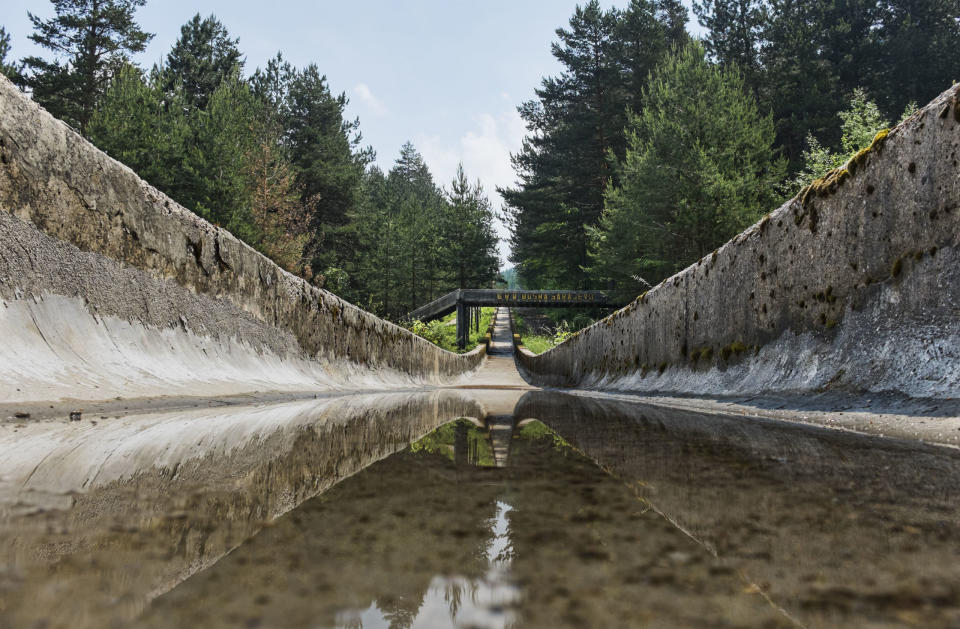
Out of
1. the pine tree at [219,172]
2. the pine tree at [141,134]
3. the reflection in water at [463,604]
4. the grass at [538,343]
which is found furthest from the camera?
the grass at [538,343]

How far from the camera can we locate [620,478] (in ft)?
5.00

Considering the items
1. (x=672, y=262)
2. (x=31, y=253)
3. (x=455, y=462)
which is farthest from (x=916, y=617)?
(x=672, y=262)

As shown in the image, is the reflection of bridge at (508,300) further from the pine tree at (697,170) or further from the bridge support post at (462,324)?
the pine tree at (697,170)

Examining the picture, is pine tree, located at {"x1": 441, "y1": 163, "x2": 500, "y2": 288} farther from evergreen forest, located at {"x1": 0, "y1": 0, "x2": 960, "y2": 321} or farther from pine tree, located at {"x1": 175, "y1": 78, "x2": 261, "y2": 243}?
pine tree, located at {"x1": 175, "y1": 78, "x2": 261, "y2": 243}

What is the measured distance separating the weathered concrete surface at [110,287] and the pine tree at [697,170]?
23242mm

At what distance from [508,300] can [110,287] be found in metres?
31.6

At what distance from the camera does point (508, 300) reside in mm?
34688

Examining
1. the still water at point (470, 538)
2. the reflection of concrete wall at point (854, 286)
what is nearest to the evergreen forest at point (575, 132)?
the reflection of concrete wall at point (854, 286)

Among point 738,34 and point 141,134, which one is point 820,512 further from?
point 738,34

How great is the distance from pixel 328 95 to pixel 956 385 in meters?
43.4

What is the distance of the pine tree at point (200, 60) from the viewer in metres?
35.6

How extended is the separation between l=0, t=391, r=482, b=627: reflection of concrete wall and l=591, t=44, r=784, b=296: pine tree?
25292 mm

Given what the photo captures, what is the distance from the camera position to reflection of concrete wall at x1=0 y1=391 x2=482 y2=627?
677 millimetres

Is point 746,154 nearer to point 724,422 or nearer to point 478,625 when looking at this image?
point 724,422
